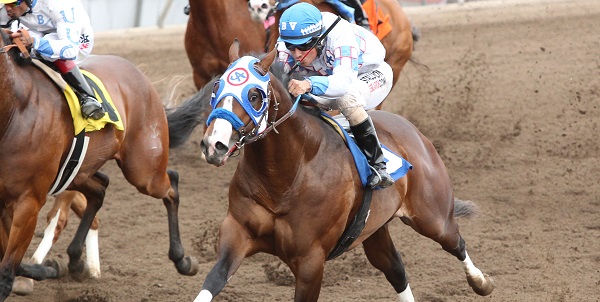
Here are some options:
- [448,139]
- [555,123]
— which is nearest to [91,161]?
[448,139]

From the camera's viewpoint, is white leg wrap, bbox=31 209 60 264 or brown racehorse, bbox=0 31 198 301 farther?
white leg wrap, bbox=31 209 60 264

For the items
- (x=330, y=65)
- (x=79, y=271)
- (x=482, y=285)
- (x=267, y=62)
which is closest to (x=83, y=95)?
(x=79, y=271)

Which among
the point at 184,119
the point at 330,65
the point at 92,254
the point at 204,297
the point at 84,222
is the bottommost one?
the point at 92,254

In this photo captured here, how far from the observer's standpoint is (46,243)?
7.21 meters

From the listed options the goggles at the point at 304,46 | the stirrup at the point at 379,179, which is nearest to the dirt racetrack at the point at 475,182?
the stirrup at the point at 379,179

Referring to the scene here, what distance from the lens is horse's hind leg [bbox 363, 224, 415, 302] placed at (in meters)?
6.27

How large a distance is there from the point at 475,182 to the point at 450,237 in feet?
10.6

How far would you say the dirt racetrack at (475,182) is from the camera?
7066 mm

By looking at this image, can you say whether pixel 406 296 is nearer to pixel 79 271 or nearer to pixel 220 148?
pixel 220 148

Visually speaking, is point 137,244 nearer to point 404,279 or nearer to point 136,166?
point 136,166

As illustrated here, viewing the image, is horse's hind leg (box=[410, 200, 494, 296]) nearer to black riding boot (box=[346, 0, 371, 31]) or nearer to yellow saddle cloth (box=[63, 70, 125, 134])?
yellow saddle cloth (box=[63, 70, 125, 134])

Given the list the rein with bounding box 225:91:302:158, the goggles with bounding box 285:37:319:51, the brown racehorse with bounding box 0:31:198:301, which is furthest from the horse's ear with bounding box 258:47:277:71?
the brown racehorse with bounding box 0:31:198:301

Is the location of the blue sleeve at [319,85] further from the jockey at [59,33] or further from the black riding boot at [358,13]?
the black riding boot at [358,13]

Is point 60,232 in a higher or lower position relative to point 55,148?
lower
